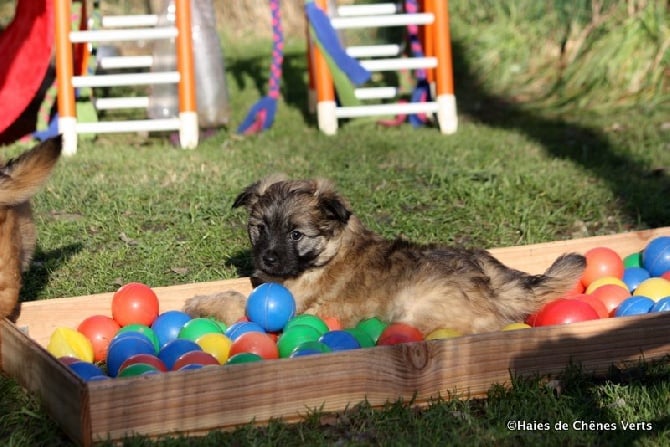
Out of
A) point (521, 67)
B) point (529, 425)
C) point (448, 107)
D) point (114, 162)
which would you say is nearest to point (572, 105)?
point (521, 67)

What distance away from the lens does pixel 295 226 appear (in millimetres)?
5543

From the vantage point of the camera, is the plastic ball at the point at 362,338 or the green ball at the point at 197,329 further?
the green ball at the point at 197,329

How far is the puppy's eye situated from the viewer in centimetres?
555

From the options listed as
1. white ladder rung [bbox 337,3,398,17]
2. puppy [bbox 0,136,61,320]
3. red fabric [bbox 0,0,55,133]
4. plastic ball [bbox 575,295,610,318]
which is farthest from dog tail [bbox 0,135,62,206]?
white ladder rung [bbox 337,3,398,17]

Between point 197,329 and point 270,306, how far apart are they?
429 mm

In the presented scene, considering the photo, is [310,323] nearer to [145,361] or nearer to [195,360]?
[195,360]

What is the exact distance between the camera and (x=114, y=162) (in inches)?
343

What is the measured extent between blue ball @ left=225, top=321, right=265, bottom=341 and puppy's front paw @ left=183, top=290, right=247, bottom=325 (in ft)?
0.92

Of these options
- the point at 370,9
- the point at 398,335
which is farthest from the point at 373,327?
the point at 370,9

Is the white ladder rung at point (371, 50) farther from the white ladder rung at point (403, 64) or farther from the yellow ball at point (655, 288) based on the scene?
the yellow ball at point (655, 288)

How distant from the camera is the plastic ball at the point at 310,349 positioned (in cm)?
464

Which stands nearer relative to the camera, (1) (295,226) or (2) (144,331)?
→ (2) (144,331)

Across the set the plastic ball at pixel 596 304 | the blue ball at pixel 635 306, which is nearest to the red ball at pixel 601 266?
the plastic ball at pixel 596 304

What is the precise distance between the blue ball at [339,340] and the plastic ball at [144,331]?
975 millimetres
